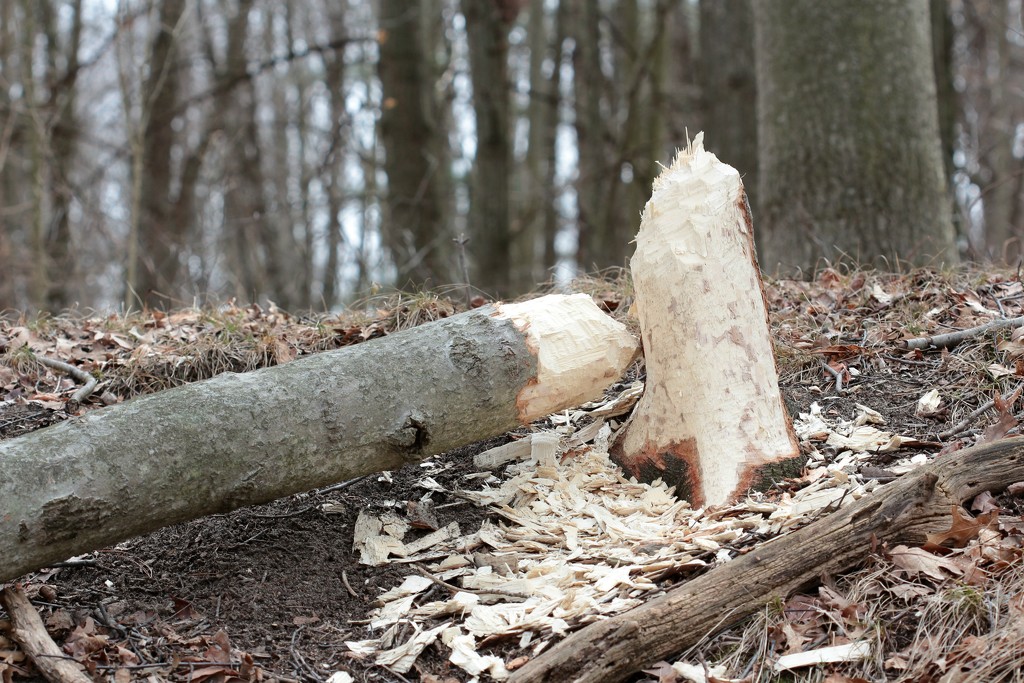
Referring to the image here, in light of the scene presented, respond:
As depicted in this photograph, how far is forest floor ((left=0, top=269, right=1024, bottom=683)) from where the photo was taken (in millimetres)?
2385

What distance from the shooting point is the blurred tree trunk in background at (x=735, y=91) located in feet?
28.1

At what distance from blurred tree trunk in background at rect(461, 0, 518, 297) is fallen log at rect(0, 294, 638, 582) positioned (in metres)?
5.09

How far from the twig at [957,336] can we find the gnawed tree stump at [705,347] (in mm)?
1175

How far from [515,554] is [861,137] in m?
3.94

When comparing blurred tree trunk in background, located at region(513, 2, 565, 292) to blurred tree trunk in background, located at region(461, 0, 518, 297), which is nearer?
blurred tree trunk in background, located at region(461, 0, 518, 297)

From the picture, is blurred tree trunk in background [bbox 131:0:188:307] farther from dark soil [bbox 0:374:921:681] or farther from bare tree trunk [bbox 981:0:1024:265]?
bare tree trunk [bbox 981:0:1024:265]

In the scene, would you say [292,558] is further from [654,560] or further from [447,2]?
[447,2]

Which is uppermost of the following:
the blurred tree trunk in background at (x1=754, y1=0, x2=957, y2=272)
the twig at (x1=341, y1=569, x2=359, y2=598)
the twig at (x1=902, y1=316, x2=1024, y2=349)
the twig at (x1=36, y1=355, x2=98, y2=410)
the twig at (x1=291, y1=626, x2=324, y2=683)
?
the blurred tree trunk in background at (x1=754, y1=0, x2=957, y2=272)

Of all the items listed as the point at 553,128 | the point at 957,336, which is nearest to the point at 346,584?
the point at 957,336

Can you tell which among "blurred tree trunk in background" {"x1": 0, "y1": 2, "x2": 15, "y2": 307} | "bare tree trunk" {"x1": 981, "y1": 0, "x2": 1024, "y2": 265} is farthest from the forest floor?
"bare tree trunk" {"x1": 981, "y1": 0, "x2": 1024, "y2": 265}

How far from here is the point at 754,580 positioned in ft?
8.11

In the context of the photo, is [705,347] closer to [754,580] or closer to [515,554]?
[754,580]

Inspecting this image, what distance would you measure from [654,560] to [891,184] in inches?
150

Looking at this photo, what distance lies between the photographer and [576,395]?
3283 mm
